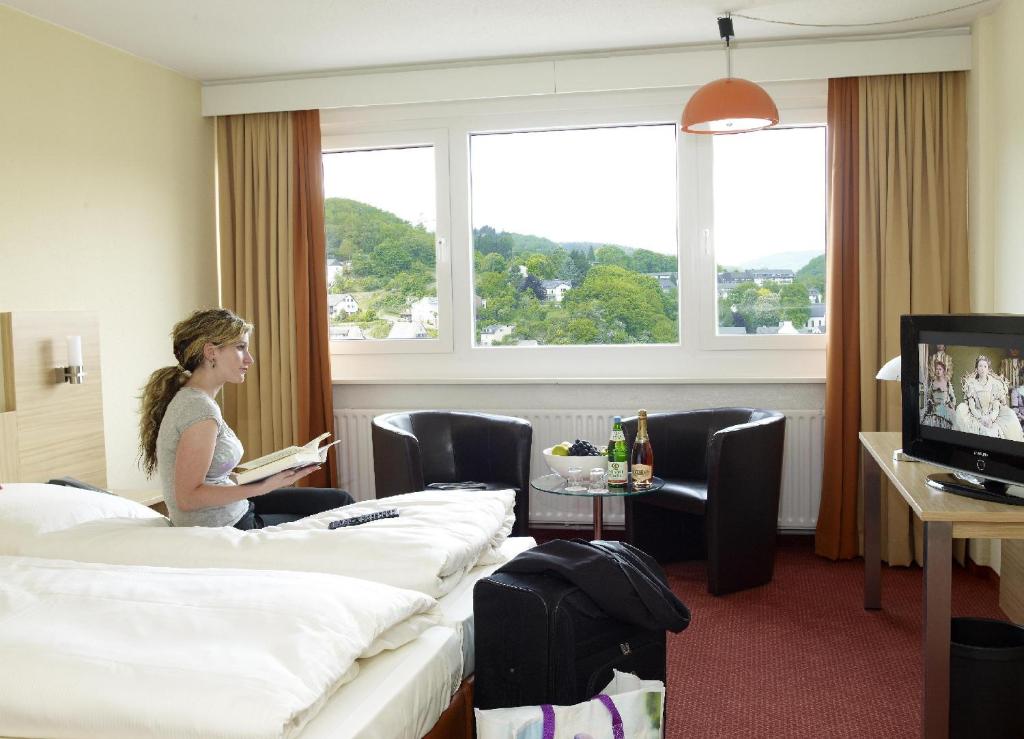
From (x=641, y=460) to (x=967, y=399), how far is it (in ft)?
4.44

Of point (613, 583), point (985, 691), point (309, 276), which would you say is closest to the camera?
point (613, 583)

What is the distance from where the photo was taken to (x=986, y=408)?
2777 millimetres

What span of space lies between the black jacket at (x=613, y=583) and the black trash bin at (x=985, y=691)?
2.92 ft

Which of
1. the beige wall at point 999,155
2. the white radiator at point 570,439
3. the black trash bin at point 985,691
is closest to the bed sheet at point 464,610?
the black trash bin at point 985,691

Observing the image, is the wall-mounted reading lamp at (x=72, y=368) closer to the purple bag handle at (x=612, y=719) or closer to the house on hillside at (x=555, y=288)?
the house on hillside at (x=555, y=288)

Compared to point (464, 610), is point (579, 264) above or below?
above

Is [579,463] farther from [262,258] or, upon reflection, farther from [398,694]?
[262,258]

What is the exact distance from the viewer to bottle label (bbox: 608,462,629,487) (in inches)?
151

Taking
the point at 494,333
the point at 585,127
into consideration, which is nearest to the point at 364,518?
the point at 494,333

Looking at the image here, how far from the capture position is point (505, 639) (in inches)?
85.4

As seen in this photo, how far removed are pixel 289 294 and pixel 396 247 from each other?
0.65 meters

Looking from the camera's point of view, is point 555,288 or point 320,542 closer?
point 320,542

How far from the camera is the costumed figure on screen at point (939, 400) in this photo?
115 inches

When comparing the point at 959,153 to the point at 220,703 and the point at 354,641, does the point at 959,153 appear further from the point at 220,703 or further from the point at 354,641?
the point at 220,703
